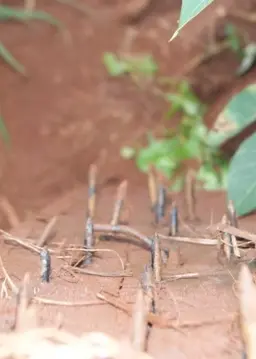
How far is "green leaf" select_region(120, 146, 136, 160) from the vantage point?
1.81 m

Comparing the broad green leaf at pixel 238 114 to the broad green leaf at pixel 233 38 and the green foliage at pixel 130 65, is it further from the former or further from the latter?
the green foliage at pixel 130 65

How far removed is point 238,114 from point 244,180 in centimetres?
28

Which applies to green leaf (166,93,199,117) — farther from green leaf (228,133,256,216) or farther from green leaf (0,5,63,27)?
green leaf (228,133,256,216)

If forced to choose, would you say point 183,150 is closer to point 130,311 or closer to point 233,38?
point 233,38

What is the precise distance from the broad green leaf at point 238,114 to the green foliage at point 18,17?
0.75m

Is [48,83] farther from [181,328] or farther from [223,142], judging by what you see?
[181,328]

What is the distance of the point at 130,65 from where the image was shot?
6.24 ft

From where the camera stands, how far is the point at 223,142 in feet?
5.23

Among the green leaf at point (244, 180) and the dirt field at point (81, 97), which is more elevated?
the dirt field at point (81, 97)

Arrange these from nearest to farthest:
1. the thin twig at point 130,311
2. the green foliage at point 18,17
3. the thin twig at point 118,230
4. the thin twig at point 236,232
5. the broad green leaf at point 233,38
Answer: the thin twig at point 130,311 < the thin twig at point 236,232 < the thin twig at point 118,230 < the broad green leaf at point 233,38 < the green foliage at point 18,17

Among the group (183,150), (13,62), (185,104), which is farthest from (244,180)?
(13,62)

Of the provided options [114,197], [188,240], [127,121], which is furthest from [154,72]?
[188,240]

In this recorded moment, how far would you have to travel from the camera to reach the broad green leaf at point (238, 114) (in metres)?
1.44

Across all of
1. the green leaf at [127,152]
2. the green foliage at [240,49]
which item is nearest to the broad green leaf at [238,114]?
the green foliage at [240,49]
